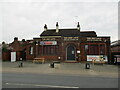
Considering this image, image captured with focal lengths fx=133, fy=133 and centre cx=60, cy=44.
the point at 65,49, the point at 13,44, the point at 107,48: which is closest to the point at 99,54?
the point at 107,48

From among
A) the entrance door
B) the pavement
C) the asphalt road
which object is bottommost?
the pavement

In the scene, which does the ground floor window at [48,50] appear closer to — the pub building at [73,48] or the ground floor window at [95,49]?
the pub building at [73,48]

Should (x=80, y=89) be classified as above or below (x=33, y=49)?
below

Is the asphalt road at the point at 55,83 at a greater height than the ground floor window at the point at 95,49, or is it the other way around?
the ground floor window at the point at 95,49

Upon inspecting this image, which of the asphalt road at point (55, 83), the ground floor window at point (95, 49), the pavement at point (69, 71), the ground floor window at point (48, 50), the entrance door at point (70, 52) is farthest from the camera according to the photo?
the ground floor window at point (48, 50)

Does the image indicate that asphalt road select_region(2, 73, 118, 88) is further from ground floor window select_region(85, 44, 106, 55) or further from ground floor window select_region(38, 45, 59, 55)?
ground floor window select_region(38, 45, 59, 55)

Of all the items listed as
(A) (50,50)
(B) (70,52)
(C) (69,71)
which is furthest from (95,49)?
(C) (69,71)

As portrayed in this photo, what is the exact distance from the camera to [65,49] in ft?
88.2

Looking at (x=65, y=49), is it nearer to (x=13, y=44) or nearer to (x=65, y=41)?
(x=65, y=41)

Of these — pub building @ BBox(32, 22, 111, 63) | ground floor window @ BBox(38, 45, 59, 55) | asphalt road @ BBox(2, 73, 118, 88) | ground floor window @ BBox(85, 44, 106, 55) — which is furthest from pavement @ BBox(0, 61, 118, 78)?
ground floor window @ BBox(38, 45, 59, 55)

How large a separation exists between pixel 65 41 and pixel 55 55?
3510 mm

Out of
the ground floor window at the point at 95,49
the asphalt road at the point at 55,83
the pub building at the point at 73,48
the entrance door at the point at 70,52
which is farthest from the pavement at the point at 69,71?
the entrance door at the point at 70,52

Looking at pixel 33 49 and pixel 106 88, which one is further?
pixel 33 49

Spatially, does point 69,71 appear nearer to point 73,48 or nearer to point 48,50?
point 73,48
